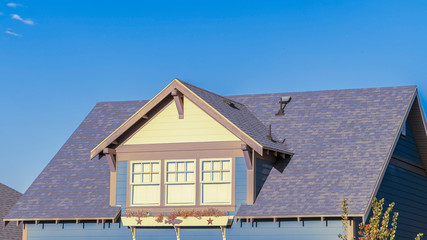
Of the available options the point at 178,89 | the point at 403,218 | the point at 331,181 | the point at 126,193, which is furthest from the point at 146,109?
the point at 403,218

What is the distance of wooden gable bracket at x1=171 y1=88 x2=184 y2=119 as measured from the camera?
27359 millimetres

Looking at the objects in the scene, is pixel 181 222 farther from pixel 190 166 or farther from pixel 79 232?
pixel 79 232

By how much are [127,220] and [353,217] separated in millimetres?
7429

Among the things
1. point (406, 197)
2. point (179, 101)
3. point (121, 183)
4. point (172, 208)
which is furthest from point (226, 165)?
point (406, 197)

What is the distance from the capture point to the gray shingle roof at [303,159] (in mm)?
26516

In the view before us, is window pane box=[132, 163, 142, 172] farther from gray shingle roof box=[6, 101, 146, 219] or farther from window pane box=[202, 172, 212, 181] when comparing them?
window pane box=[202, 172, 212, 181]

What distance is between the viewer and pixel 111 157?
28281mm

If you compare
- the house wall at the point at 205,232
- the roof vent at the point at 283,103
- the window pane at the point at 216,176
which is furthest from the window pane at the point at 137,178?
the roof vent at the point at 283,103

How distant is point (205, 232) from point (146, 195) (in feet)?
7.80

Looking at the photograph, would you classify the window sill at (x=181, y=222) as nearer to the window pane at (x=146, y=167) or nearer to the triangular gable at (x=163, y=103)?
the window pane at (x=146, y=167)

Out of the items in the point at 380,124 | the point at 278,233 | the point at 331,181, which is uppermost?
the point at 380,124

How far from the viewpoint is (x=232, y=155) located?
27047 mm

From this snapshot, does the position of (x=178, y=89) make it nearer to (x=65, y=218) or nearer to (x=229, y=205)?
(x=229, y=205)

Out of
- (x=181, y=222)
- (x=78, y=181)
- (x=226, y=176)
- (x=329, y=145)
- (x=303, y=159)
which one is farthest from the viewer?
(x=78, y=181)
